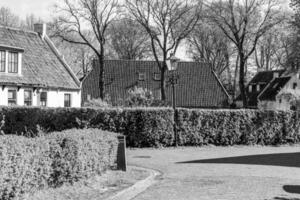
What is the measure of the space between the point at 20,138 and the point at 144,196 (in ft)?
10.3

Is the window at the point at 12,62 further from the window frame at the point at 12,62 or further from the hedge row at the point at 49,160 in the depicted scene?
the hedge row at the point at 49,160

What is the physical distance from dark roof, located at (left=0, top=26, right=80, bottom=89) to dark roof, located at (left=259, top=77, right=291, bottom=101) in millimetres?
A: 36553

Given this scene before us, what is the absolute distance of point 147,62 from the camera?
176 ft

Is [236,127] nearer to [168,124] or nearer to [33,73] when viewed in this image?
[168,124]

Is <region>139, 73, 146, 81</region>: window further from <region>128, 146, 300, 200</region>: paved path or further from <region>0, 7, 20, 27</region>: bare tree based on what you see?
<region>128, 146, 300, 200</region>: paved path

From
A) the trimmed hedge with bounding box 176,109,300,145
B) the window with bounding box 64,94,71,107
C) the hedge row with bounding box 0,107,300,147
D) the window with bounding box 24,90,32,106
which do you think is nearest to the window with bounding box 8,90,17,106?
the window with bounding box 24,90,32,106

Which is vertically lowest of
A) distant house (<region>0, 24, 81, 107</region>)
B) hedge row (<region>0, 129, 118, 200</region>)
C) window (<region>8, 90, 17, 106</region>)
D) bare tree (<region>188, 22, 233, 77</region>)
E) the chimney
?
hedge row (<region>0, 129, 118, 200</region>)

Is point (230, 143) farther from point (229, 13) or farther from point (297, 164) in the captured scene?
point (229, 13)

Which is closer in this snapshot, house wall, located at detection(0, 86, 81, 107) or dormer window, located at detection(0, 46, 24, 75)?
house wall, located at detection(0, 86, 81, 107)

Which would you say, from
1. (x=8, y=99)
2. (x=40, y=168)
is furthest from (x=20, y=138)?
(x=8, y=99)

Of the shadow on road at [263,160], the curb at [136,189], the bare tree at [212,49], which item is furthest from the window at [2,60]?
the bare tree at [212,49]

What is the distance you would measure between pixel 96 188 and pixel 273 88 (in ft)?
191

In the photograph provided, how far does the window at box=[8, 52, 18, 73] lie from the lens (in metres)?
30.3

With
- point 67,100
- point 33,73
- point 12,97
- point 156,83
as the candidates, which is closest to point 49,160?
point 12,97
